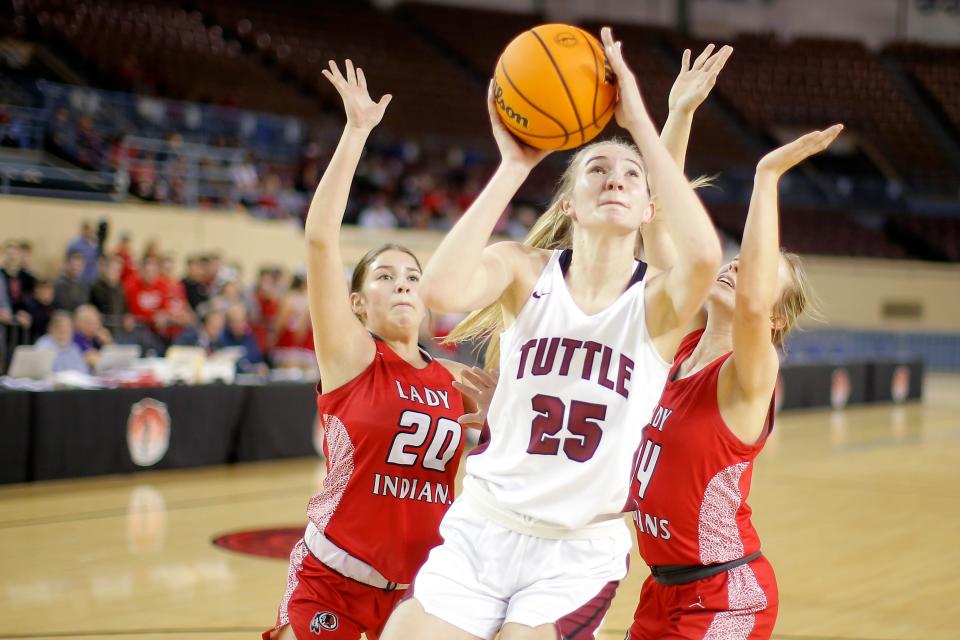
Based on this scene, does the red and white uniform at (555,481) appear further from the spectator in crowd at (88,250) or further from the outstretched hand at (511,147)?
the spectator in crowd at (88,250)

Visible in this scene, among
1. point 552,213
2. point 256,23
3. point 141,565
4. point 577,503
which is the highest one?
point 256,23

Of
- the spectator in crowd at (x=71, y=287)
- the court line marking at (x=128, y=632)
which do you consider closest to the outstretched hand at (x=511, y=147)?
the court line marking at (x=128, y=632)

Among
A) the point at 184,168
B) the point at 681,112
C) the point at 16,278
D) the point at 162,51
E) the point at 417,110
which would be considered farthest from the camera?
the point at 417,110

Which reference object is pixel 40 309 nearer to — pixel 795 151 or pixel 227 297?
pixel 227 297

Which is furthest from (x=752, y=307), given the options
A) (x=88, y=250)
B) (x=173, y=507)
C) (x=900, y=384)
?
(x=900, y=384)

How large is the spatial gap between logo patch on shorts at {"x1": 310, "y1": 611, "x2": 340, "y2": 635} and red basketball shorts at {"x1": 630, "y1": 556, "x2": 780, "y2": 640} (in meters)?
0.86

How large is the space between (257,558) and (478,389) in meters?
3.63

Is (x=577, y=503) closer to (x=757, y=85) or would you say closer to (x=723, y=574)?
(x=723, y=574)

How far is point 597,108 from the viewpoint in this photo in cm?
268

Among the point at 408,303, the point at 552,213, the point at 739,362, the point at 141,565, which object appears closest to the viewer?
the point at 739,362

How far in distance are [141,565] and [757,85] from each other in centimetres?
2316

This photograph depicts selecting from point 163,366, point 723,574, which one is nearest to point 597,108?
point 723,574

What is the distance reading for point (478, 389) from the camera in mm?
3322

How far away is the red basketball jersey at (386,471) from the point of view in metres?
3.31
